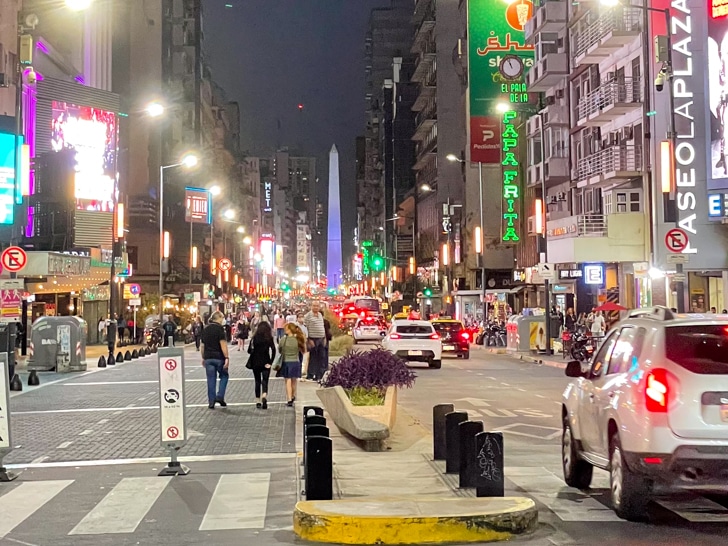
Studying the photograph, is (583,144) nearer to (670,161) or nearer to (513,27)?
(670,161)

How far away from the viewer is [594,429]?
387 inches

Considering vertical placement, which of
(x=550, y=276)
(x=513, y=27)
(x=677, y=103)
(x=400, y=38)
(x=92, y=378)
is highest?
(x=400, y=38)

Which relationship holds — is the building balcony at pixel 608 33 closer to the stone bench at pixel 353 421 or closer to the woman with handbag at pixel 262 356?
the woman with handbag at pixel 262 356

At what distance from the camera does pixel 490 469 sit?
9586mm

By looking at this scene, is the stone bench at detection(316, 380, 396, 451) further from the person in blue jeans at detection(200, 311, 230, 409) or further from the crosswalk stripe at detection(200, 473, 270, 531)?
the person in blue jeans at detection(200, 311, 230, 409)

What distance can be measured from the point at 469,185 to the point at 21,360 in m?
47.6

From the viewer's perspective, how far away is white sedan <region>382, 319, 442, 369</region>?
1292 inches

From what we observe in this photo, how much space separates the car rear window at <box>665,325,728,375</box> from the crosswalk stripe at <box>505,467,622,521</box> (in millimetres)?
1684

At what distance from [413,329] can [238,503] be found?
2362 centimetres

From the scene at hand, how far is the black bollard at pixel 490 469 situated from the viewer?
9.59 m

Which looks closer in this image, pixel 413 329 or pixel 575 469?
pixel 575 469

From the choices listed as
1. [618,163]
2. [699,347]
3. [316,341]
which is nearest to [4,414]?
[699,347]

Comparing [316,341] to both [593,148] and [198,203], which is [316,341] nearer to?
[593,148]

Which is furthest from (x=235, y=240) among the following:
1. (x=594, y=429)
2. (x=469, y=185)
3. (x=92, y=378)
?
(x=594, y=429)
